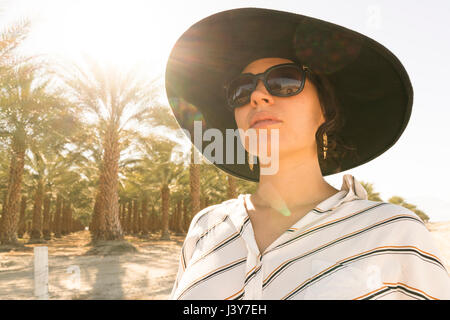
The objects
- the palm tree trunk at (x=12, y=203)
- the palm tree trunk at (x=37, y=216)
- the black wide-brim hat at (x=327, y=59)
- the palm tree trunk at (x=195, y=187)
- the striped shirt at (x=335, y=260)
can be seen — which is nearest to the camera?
the striped shirt at (x=335, y=260)

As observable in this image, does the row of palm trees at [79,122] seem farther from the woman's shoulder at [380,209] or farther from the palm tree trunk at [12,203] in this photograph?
the woman's shoulder at [380,209]

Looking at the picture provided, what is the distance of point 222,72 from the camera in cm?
196

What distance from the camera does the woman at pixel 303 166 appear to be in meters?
1.08

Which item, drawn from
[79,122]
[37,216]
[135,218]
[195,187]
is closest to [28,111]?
[79,122]

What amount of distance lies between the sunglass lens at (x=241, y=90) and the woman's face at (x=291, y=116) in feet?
0.16

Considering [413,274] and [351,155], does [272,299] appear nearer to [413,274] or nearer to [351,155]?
[413,274]

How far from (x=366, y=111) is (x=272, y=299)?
1.03 metres

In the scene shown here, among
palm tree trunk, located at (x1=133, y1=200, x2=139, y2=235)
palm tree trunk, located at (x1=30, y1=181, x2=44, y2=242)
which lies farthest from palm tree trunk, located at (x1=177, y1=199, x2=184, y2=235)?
palm tree trunk, located at (x1=30, y1=181, x2=44, y2=242)

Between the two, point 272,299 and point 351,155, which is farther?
point 351,155

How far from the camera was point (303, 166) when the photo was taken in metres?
1.48

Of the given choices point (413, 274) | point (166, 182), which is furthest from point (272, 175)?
point (166, 182)

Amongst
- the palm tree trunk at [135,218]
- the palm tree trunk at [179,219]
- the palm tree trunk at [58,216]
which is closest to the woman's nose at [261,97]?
the palm tree trunk at [58,216]

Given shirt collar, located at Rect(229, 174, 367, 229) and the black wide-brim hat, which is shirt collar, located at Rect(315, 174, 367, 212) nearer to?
shirt collar, located at Rect(229, 174, 367, 229)

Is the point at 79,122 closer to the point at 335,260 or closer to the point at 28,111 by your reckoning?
the point at 28,111
